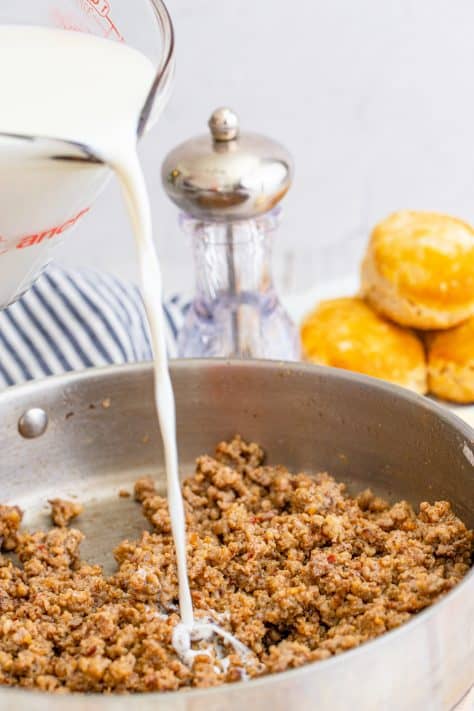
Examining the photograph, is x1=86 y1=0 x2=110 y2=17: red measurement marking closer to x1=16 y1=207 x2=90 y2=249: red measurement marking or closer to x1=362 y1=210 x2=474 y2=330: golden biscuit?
x1=16 y1=207 x2=90 y2=249: red measurement marking

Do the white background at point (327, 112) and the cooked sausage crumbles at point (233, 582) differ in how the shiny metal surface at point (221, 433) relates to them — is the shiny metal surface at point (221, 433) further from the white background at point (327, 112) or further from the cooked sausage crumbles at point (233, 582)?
the white background at point (327, 112)

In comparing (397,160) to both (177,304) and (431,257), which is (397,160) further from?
(431,257)

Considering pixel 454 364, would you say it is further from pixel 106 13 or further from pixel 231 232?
pixel 106 13

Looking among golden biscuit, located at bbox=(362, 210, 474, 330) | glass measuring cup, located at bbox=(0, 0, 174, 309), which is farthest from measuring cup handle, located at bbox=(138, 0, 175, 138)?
golden biscuit, located at bbox=(362, 210, 474, 330)

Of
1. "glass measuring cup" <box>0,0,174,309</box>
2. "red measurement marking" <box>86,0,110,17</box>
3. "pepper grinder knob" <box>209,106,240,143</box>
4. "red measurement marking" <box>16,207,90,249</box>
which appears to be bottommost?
"pepper grinder knob" <box>209,106,240,143</box>

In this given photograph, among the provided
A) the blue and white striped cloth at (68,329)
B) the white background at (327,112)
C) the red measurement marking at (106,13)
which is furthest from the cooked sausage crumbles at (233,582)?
the white background at (327,112)
